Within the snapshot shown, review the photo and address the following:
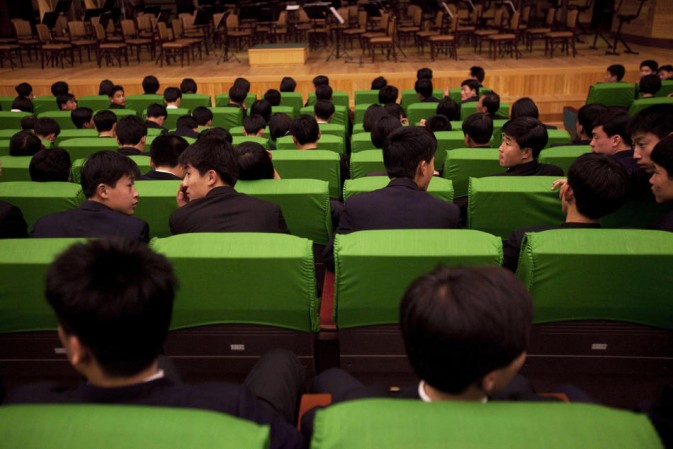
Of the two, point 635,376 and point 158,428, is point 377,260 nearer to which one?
point 158,428

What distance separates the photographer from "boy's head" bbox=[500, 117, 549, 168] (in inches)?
122

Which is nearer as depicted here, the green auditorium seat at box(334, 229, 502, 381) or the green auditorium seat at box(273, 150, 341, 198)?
the green auditorium seat at box(334, 229, 502, 381)

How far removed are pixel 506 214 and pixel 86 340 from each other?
6.38 feet

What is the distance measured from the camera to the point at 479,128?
3.73 meters

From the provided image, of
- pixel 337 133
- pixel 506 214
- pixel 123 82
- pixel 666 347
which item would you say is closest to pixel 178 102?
pixel 337 133

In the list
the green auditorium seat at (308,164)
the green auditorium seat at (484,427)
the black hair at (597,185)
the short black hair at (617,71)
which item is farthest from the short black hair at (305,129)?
the short black hair at (617,71)

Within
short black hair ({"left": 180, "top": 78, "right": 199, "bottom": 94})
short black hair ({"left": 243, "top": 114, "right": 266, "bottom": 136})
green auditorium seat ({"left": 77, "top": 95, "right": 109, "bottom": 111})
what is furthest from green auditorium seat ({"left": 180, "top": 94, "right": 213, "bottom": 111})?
short black hair ({"left": 243, "top": 114, "right": 266, "bottom": 136})

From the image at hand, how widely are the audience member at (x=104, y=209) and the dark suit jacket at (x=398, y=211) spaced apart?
0.87m

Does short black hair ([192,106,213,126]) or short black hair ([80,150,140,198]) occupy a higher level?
short black hair ([80,150,140,198])

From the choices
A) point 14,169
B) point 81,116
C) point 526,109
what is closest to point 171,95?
point 81,116

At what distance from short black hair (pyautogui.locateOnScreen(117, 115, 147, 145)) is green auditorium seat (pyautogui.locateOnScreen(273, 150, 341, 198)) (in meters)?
1.16

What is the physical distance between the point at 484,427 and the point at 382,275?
814 millimetres

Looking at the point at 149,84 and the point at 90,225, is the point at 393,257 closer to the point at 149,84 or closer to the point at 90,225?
the point at 90,225

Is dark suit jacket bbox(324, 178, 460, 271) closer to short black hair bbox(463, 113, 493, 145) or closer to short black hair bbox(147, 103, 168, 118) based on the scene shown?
short black hair bbox(463, 113, 493, 145)
